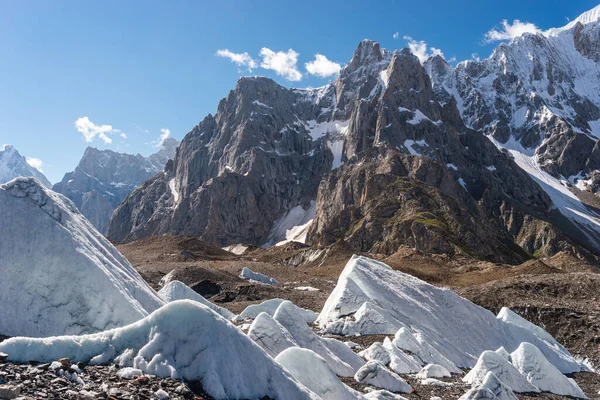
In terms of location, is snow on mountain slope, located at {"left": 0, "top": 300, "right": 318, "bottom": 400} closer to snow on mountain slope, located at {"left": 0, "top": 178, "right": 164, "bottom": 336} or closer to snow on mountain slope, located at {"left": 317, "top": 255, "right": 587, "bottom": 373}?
snow on mountain slope, located at {"left": 0, "top": 178, "right": 164, "bottom": 336}

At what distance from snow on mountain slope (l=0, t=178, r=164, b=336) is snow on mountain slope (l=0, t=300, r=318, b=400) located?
4662 millimetres

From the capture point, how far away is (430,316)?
2836 cm

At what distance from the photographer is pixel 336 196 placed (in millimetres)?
194000

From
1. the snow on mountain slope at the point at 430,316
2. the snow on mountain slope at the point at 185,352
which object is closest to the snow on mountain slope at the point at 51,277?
the snow on mountain slope at the point at 185,352

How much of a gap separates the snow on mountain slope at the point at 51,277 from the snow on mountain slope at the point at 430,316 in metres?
A: 13.4

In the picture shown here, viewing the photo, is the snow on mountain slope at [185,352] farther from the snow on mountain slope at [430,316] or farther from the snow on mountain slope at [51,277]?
the snow on mountain slope at [430,316]

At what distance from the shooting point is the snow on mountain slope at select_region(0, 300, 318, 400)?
961 centimetres

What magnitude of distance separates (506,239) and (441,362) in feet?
570

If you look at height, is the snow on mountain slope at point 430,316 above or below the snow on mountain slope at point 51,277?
below

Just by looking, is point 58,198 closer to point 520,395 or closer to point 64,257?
point 64,257

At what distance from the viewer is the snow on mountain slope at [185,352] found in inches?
378

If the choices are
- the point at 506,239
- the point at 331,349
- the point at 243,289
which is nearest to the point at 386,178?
the point at 506,239

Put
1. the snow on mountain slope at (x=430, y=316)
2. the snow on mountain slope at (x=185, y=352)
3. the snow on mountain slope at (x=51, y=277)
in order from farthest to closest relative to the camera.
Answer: the snow on mountain slope at (x=430, y=316) < the snow on mountain slope at (x=51, y=277) < the snow on mountain slope at (x=185, y=352)

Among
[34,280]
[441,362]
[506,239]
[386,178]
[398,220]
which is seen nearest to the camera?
[34,280]
